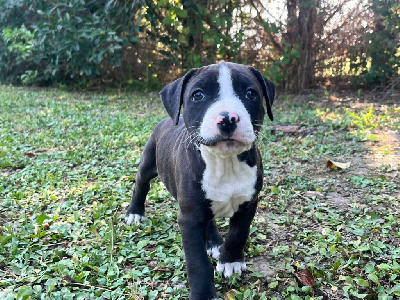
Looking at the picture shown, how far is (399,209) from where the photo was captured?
13.9ft

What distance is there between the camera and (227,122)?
98.7 inches

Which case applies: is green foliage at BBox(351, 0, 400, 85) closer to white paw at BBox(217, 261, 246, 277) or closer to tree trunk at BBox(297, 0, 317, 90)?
tree trunk at BBox(297, 0, 317, 90)

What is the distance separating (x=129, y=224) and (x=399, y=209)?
8.54ft

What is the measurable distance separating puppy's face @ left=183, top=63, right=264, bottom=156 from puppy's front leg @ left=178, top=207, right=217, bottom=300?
1.70 feet

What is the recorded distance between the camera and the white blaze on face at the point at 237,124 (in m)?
2.55

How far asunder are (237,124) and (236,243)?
1.07 m

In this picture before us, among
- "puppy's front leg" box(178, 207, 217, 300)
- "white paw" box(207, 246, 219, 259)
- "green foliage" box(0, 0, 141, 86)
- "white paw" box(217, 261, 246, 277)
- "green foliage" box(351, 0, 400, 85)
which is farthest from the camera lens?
"green foliage" box(0, 0, 141, 86)

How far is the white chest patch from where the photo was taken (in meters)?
2.88

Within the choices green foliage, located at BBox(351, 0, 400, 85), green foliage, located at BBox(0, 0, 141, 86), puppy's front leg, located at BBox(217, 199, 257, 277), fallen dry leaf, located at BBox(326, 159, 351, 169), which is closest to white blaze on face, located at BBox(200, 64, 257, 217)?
puppy's front leg, located at BBox(217, 199, 257, 277)

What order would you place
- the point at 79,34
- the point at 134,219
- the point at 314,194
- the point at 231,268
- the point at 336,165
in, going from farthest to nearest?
the point at 79,34, the point at 336,165, the point at 314,194, the point at 134,219, the point at 231,268

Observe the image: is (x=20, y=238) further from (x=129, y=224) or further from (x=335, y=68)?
(x=335, y=68)

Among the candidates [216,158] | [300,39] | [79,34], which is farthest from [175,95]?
[79,34]

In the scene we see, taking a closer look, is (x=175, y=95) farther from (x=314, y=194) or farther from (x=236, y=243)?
(x=314, y=194)

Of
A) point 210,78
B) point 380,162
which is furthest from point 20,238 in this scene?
point 380,162
